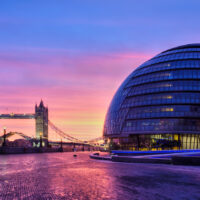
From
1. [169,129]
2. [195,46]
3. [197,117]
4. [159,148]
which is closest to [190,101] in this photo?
[197,117]

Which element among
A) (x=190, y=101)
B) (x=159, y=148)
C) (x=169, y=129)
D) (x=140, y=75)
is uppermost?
(x=140, y=75)

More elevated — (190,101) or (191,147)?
(190,101)

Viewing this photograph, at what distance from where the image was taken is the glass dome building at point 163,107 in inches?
2579

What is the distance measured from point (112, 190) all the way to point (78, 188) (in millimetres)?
2282

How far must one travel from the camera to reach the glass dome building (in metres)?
65.5

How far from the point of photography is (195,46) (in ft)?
252

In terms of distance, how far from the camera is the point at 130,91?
75000 mm

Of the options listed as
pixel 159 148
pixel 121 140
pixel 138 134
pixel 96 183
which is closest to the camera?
pixel 96 183

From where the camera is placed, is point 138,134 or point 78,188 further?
point 138,134

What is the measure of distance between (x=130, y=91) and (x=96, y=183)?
57178 mm

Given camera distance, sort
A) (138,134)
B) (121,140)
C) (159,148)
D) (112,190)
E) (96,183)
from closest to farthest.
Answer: (112,190) → (96,183) → (159,148) → (138,134) → (121,140)

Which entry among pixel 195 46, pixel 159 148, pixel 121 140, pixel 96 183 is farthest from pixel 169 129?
pixel 96 183

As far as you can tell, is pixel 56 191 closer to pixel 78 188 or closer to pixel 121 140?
pixel 78 188

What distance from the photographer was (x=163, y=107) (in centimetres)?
6675
